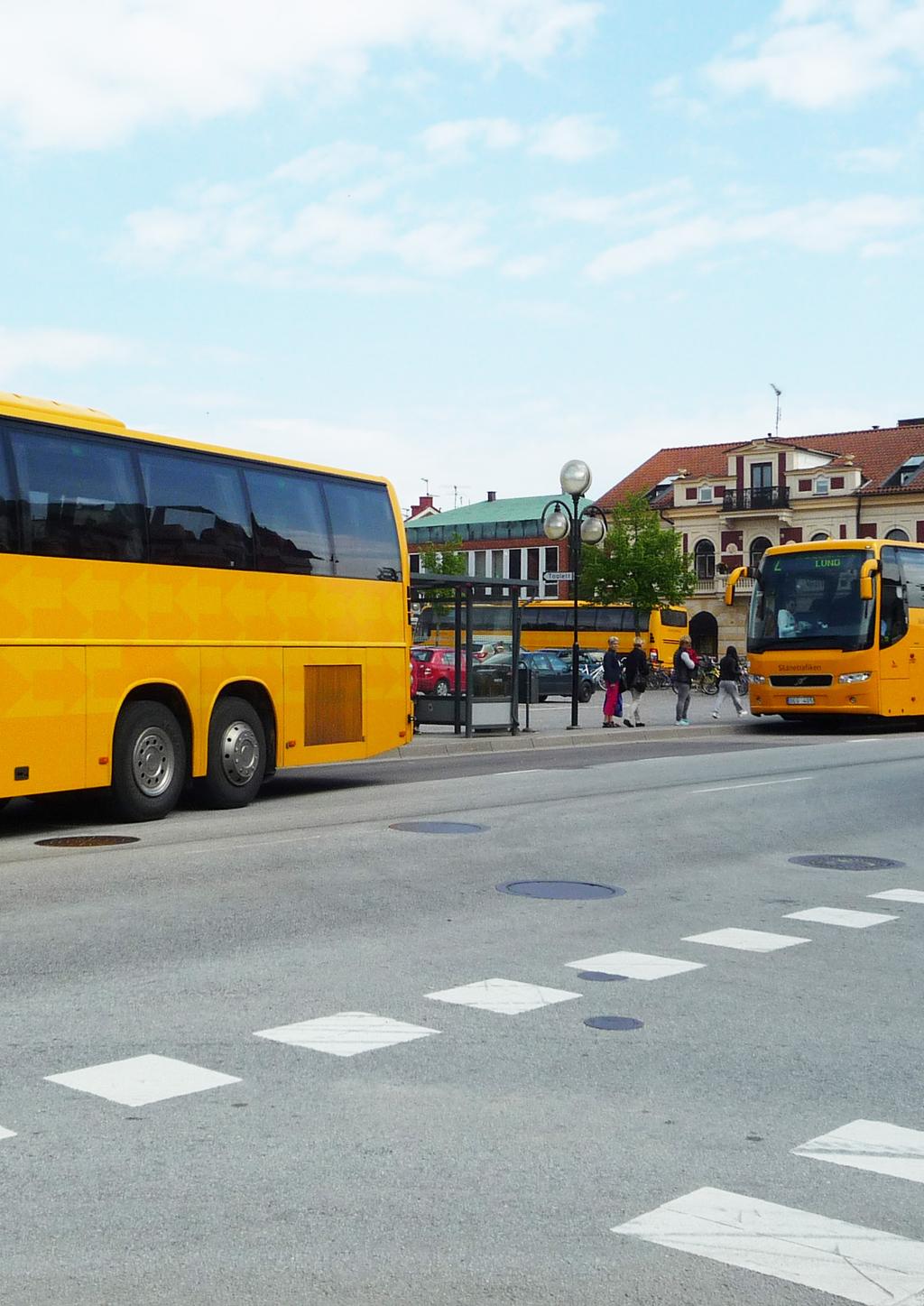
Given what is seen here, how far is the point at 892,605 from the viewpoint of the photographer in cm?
2930

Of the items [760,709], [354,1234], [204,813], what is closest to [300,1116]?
[354,1234]

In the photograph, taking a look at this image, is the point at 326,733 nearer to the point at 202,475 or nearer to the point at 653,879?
the point at 202,475

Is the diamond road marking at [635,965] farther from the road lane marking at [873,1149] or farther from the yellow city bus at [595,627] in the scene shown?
the yellow city bus at [595,627]

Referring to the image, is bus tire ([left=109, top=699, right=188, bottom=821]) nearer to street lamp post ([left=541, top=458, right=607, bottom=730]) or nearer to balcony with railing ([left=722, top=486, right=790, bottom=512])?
street lamp post ([left=541, top=458, right=607, bottom=730])

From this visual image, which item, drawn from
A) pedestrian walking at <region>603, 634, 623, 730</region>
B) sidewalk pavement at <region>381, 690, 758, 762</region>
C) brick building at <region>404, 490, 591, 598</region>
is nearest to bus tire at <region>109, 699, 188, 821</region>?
sidewalk pavement at <region>381, 690, 758, 762</region>

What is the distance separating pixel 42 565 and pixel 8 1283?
9.68 meters

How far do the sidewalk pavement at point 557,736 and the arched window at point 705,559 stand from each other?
49826mm

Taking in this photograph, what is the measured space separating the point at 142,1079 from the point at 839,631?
82.8 ft

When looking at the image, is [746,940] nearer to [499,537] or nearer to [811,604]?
[811,604]

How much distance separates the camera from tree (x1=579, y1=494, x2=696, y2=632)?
7275 centimetres

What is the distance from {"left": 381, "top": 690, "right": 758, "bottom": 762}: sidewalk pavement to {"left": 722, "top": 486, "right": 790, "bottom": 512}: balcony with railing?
47278mm

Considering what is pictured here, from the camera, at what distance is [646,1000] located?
22.0 ft

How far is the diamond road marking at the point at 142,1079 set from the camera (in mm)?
5137

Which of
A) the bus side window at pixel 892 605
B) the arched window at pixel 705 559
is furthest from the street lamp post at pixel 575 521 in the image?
the arched window at pixel 705 559
